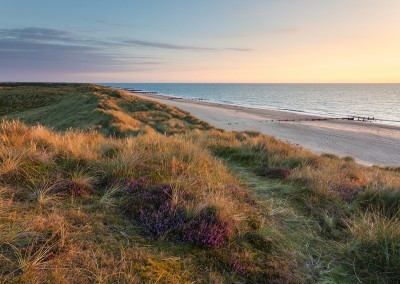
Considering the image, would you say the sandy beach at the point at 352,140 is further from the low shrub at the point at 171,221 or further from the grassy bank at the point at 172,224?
the low shrub at the point at 171,221

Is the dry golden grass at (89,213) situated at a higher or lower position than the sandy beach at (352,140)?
higher

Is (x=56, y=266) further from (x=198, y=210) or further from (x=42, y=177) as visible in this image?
(x=42, y=177)

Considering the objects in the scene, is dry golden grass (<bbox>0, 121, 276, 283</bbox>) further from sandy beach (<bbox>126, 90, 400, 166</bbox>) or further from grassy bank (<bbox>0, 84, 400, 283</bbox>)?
sandy beach (<bbox>126, 90, 400, 166</bbox>)

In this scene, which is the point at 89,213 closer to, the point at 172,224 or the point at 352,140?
the point at 172,224

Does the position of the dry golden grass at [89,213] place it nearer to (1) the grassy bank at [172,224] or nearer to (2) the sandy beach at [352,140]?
(1) the grassy bank at [172,224]

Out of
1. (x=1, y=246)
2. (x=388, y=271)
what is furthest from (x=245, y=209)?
(x=1, y=246)

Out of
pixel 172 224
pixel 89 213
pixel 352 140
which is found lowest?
pixel 352 140

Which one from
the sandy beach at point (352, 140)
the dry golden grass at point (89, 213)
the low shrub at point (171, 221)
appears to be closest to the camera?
the dry golden grass at point (89, 213)

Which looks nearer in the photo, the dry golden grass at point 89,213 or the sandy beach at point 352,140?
the dry golden grass at point 89,213

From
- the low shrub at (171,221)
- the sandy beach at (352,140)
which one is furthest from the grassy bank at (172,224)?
the sandy beach at (352,140)

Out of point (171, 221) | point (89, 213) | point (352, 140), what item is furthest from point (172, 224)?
point (352, 140)

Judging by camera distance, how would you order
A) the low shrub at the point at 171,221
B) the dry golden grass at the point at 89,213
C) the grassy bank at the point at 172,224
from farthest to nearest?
the low shrub at the point at 171,221 → the grassy bank at the point at 172,224 → the dry golden grass at the point at 89,213

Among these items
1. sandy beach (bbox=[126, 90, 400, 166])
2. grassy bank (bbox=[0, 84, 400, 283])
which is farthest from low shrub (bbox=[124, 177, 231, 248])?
sandy beach (bbox=[126, 90, 400, 166])

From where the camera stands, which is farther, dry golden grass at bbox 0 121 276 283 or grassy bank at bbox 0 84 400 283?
grassy bank at bbox 0 84 400 283
